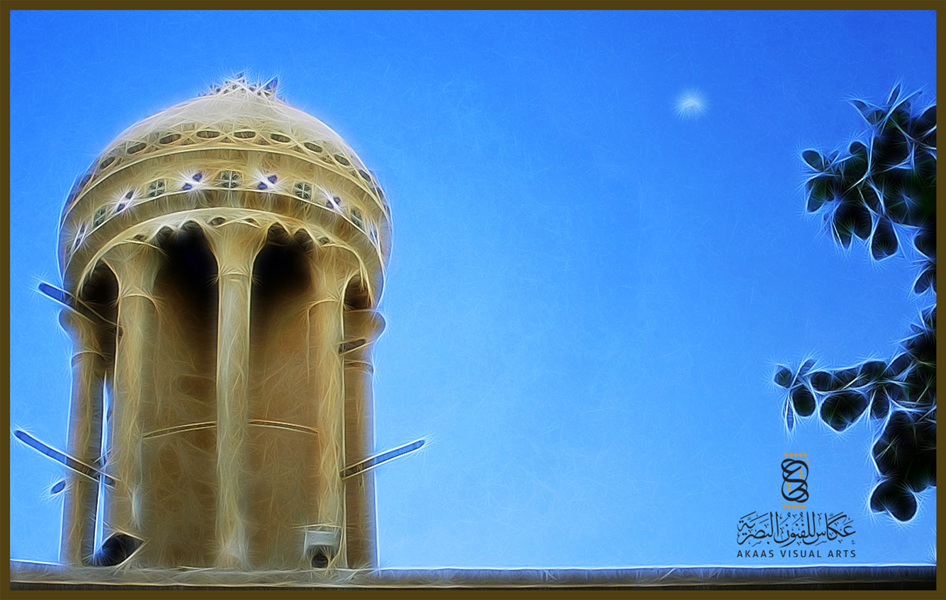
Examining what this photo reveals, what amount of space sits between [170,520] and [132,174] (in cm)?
224

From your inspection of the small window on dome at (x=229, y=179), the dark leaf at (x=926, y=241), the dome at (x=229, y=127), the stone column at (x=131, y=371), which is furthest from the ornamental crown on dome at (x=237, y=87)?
the dark leaf at (x=926, y=241)

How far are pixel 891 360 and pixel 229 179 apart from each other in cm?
427

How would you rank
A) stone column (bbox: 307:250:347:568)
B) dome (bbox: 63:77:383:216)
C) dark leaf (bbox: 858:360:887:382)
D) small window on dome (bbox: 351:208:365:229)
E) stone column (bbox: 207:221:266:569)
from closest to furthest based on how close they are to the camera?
dark leaf (bbox: 858:360:887:382) < stone column (bbox: 207:221:266:569) < stone column (bbox: 307:250:347:568) < dome (bbox: 63:77:383:216) < small window on dome (bbox: 351:208:365:229)

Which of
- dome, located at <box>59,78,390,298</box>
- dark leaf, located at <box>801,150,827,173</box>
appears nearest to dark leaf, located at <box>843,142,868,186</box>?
dark leaf, located at <box>801,150,827,173</box>

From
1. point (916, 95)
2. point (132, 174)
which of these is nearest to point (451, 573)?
point (132, 174)

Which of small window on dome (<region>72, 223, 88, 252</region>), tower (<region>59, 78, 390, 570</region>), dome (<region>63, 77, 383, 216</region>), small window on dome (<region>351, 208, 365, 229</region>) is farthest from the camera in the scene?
small window on dome (<region>351, 208, 365, 229</region>)

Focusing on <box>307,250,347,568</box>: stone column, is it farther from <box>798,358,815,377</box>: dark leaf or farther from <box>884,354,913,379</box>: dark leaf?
<box>884,354,913,379</box>: dark leaf

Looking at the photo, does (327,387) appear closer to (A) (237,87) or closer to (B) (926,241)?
(A) (237,87)

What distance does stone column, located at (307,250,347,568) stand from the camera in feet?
25.4

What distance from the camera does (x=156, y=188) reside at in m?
8.07

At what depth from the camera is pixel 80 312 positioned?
7910mm

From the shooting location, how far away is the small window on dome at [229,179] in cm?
802

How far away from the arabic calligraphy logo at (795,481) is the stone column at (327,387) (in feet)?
8.85

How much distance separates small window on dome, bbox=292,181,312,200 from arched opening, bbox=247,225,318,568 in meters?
0.26
